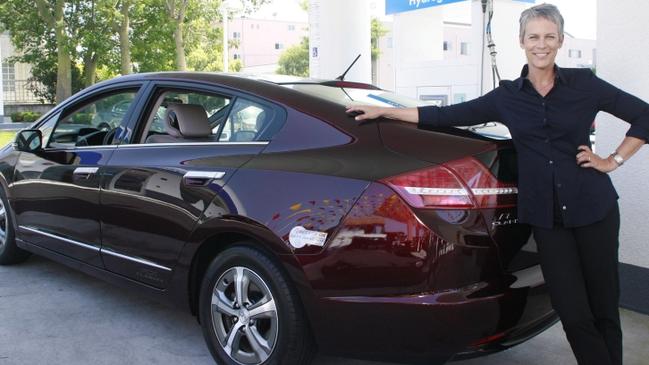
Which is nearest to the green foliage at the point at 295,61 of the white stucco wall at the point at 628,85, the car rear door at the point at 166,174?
the white stucco wall at the point at 628,85

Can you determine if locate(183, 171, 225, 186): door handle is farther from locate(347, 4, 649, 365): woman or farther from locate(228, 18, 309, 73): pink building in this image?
locate(228, 18, 309, 73): pink building

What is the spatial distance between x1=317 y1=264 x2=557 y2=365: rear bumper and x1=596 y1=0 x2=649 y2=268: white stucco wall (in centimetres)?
198

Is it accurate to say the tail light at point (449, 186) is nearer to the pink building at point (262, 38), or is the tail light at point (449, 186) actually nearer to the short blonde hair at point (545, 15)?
the short blonde hair at point (545, 15)

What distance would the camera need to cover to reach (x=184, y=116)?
12.3ft

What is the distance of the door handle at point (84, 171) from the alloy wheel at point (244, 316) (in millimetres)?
1363

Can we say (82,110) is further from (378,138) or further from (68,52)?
(68,52)

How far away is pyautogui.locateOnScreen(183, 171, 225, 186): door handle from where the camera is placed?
3275mm

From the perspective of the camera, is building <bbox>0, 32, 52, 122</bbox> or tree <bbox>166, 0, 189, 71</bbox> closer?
tree <bbox>166, 0, 189, 71</bbox>

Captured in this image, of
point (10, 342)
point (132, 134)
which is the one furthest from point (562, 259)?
point (10, 342)

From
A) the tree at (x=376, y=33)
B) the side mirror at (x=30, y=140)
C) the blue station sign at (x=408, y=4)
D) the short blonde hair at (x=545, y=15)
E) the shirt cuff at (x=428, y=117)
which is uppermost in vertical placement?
the tree at (x=376, y=33)

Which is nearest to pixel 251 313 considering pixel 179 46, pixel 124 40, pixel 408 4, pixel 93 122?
pixel 93 122

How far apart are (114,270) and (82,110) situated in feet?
4.74

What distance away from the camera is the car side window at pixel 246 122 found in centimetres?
329

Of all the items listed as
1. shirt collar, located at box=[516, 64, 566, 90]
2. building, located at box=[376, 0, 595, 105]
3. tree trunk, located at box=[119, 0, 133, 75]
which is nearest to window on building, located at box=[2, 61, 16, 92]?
tree trunk, located at box=[119, 0, 133, 75]
